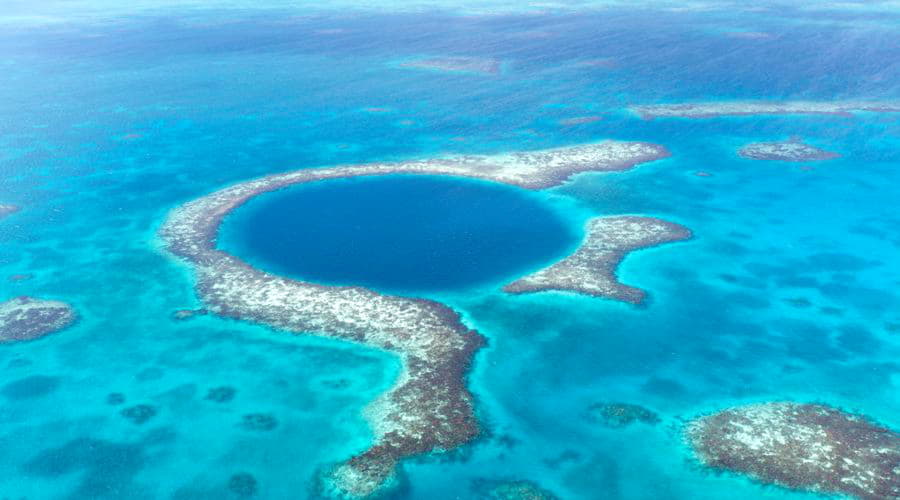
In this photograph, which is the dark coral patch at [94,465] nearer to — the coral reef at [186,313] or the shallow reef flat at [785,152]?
the coral reef at [186,313]

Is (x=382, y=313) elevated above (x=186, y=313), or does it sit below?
above

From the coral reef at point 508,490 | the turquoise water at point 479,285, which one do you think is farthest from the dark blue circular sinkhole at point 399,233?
the coral reef at point 508,490

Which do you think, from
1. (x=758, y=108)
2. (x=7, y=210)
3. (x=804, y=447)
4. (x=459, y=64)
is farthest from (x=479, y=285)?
(x=459, y=64)

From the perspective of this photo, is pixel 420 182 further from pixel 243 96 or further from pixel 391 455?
pixel 243 96

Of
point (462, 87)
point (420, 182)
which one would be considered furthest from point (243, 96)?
point (420, 182)

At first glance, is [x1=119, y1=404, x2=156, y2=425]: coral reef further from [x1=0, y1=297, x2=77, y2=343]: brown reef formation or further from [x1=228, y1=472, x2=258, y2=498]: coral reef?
[x1=0, y1=297, x2=77, y2=343]: brown reef formation

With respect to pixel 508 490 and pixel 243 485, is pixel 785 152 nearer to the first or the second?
pixel 508 490

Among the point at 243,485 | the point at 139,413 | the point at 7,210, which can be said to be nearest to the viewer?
the point at 243,485
